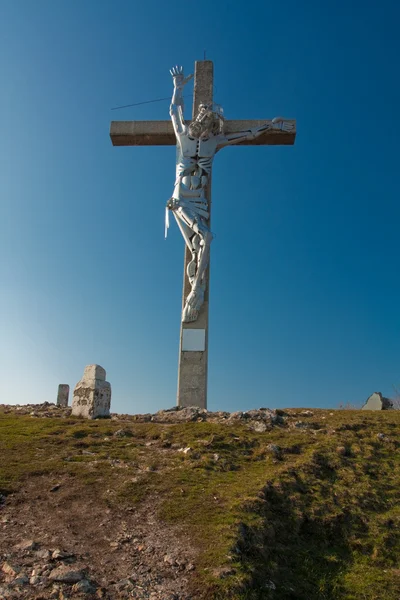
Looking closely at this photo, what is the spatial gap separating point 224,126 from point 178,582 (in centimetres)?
1507

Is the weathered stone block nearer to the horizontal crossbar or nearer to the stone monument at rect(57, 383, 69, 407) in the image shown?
the stone monument at rect(57, 383, 69, 407)

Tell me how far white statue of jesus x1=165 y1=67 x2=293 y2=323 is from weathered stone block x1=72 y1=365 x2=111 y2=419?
409cm

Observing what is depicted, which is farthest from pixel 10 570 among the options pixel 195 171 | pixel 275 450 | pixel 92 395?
pixel 195 171

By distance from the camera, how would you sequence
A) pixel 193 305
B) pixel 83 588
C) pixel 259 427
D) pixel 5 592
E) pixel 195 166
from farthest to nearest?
1. pixel 195 166
2. pixel 193 305
3. pixel 259 427
4. pixel 83 588
5. pixel 5 592

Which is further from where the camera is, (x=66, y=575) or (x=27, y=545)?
(x=27, y=545)

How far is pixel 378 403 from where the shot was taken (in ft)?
44.7

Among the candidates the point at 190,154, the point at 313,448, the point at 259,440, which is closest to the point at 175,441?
the point at 259,440

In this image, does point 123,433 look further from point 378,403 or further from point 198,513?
point 378,403

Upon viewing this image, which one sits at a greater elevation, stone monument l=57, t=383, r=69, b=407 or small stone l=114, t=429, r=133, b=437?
stone monument l=57, t=383, r=69, b=407

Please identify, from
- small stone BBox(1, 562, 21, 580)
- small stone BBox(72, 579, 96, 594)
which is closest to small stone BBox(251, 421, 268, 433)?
small stone BBox(72, 579, 96, 594)

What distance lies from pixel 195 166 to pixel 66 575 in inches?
541

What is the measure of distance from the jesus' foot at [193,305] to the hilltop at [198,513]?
18.3 feet

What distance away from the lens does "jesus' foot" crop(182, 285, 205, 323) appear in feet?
50.0

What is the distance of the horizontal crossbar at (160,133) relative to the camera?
17.7 meters
